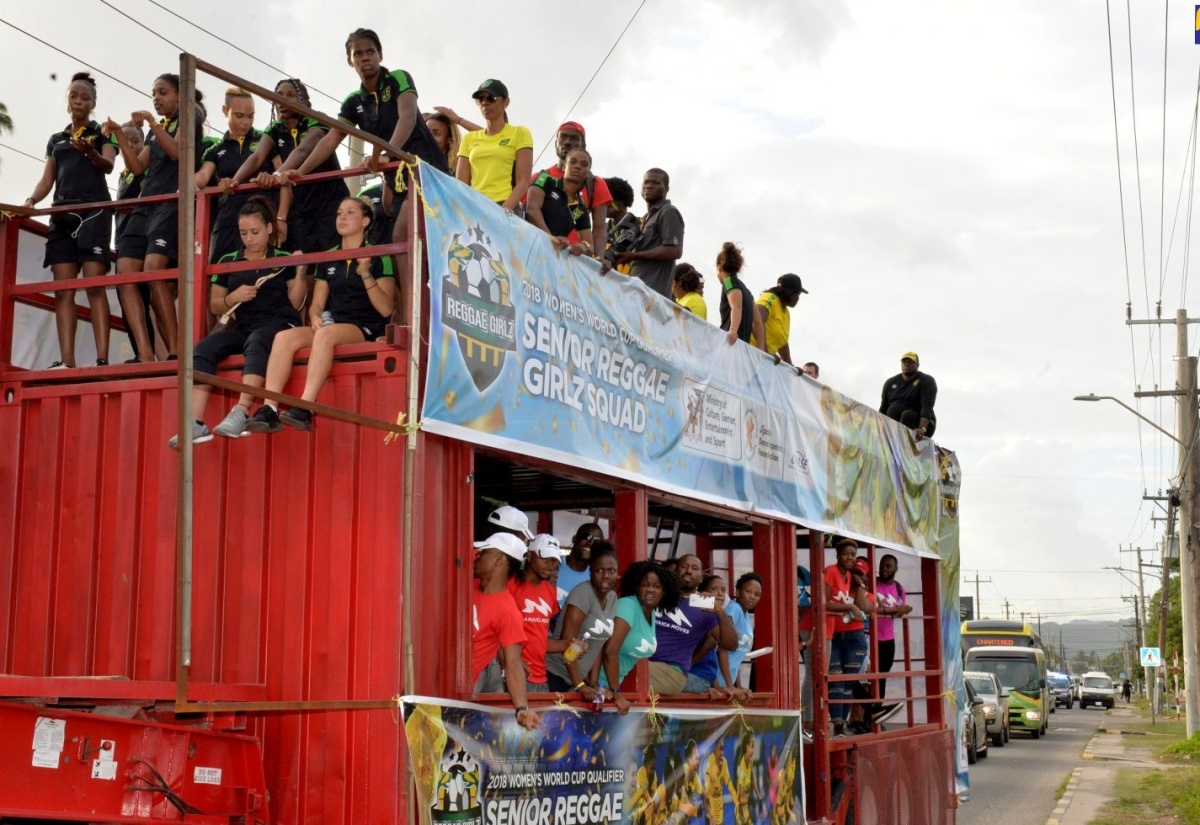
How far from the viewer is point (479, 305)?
18.9 feet

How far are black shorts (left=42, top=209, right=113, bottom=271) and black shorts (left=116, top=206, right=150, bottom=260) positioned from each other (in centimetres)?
13

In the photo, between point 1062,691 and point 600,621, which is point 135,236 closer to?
point 600,621

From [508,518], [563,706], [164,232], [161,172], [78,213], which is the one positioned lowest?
[563,706]

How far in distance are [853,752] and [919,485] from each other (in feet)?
12.7

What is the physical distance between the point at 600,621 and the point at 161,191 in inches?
126

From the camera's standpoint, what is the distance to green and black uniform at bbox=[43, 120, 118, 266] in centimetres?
689

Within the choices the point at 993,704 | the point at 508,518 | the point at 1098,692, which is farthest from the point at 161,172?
the point at 1098,692

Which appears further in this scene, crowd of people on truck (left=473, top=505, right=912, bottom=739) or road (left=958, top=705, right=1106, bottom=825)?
road (left=958, top=705, right=1106, bottom=825)

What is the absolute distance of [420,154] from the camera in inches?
267

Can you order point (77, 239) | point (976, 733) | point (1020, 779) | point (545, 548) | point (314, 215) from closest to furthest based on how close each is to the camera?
point (545, 548)
point (314, 215)
point (77, 239)
point (1020, 779)
point (976, 733)

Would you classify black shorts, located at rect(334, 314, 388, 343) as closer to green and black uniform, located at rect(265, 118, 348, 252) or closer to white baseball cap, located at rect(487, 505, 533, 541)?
green and black uniform, located at rect(265, 118, 348, 252)

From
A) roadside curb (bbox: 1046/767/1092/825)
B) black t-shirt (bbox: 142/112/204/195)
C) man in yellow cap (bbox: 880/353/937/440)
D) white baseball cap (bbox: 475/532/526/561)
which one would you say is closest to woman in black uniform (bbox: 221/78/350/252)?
black t-shirt (bbox: 142/112/204/195)

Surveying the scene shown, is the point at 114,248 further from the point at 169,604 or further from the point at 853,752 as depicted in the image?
the point at 853,752

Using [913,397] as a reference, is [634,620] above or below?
below
